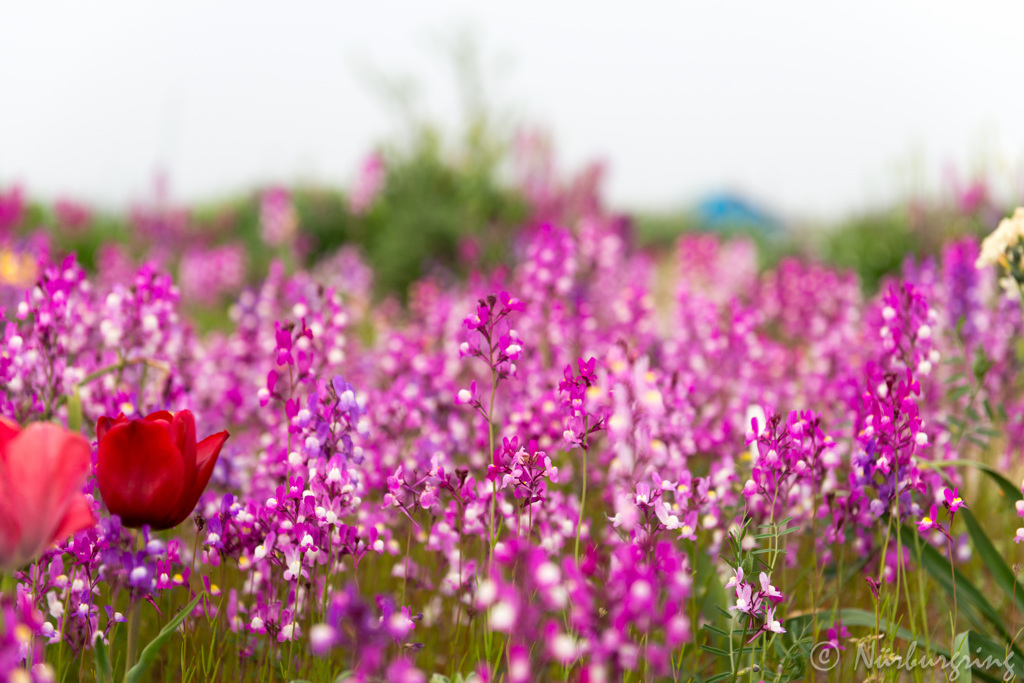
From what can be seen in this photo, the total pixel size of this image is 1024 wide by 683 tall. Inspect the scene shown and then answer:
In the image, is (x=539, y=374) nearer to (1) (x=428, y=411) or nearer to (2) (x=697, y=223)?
(1) (x=428, y=411)

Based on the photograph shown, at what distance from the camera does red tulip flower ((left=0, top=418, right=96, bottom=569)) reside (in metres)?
1.38

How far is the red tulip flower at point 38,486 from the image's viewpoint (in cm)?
138

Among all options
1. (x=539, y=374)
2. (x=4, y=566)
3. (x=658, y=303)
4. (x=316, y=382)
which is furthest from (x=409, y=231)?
(x=4, y=566)

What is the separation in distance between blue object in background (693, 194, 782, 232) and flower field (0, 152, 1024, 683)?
21856mm

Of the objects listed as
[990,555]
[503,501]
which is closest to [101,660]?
[503,501]

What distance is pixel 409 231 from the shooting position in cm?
1158

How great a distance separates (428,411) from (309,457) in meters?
1.46

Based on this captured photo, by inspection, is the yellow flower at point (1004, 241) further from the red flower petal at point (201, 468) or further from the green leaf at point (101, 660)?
the green leaf at point (101, 660)

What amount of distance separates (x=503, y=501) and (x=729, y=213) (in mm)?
27621

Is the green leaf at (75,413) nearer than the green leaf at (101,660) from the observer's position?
No

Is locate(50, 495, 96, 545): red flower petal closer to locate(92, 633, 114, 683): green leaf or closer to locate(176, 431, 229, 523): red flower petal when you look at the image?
locate(176, 431, 229, 523): red flower petal

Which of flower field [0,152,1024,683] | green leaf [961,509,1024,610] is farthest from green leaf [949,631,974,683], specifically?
green leaf [961,509,1024,610]

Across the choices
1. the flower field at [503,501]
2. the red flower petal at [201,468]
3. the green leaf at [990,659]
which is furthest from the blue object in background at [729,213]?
the red flower petal at [201,468]

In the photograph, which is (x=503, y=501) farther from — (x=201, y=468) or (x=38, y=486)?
(x=38, y=486)
